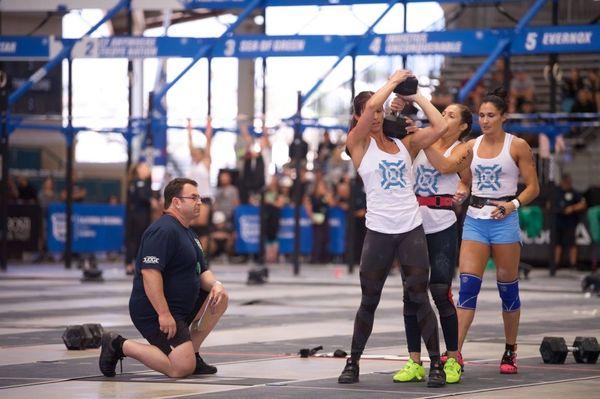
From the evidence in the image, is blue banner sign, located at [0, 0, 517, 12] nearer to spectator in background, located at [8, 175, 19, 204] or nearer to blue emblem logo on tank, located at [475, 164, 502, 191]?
spectator in background, located at [8, 175, 19, 204]

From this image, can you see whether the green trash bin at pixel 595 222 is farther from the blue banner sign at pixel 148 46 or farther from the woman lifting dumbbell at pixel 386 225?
the woman lifting dumbbell at pixel 386 225

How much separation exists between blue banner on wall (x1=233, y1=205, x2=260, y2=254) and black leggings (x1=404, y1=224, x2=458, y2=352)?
18393mm

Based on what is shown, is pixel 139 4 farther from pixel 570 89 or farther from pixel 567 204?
pixel 567 204

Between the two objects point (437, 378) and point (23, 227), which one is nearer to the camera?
point (437, 378)

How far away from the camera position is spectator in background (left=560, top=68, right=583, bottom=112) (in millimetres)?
26328

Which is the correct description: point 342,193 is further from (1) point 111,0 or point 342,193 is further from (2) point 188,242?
(2) point 188,242

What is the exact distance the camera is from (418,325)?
9.77 m

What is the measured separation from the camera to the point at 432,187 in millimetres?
10203

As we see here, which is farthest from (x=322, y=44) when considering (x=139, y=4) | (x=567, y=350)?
(x=567, y=350)

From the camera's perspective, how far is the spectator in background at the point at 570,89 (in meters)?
26.3

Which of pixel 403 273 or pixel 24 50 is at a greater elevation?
pixel 24 50

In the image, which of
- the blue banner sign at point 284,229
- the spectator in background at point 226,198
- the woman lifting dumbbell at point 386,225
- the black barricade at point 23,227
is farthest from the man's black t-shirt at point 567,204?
the woman lifting dumbbell at point 386,225

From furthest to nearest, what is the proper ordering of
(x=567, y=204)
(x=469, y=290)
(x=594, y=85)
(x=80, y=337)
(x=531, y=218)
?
(x=594, y=85)
(x=567, y=204)
(x=531, y=218)
(x=80, y=337)
(x=469, y=290)

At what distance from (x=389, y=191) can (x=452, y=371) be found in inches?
53.2
